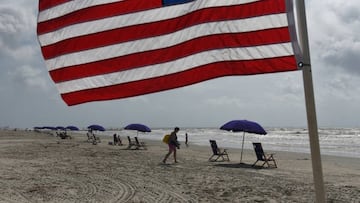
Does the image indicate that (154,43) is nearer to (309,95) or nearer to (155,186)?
(309,95)

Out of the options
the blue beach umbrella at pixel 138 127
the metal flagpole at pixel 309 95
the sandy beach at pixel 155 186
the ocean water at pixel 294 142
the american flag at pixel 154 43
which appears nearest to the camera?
the metal flagpole at pixel 309 95

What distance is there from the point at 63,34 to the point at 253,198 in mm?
6832

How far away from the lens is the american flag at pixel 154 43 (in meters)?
3.05

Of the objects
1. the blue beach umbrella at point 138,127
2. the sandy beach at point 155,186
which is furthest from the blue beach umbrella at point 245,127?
the blue beach umbrella at point 138,127

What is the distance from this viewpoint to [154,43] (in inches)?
131

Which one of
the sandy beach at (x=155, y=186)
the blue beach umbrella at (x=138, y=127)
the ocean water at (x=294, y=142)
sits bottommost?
the sandy beach at (x=155, y=186)

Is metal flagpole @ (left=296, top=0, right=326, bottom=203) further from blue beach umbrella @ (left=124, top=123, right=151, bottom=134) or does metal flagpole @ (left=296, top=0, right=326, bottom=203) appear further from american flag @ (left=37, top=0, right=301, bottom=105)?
blue beach umbrella @ (left=124, top=123, right=151, bottom=134)

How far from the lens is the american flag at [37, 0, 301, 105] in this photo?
3.05 m

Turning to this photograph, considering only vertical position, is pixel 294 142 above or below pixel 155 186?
above

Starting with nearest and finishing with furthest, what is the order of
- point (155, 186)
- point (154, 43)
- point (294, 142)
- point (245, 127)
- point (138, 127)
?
point (154, 43) < point (155, 186) < point (245, 127) < point (138, 127) < point (294, 142)

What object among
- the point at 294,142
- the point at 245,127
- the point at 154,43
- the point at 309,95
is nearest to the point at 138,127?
the point at 245,127

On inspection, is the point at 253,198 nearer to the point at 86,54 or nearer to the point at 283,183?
the point at 283,183

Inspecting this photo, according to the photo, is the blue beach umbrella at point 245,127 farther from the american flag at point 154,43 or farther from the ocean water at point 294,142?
the american flag at point 154,43

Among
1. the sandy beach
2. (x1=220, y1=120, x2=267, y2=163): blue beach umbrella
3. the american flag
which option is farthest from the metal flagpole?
(x1=220, y1=120, x2=267, y2=163): blue beach umbrella
